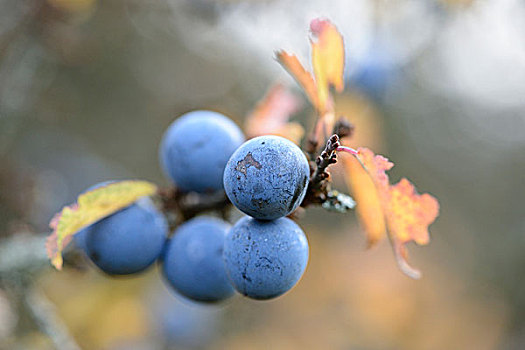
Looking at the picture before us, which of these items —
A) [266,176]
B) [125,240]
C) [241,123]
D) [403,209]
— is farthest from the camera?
[241,123]

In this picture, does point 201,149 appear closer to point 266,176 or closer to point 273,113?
point 273,113

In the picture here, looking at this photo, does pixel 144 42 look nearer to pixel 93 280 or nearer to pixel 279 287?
pixel 93 280

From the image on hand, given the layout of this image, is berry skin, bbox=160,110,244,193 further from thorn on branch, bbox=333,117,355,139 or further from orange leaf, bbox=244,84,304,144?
thorn on branch, bbox=333,117,355,139

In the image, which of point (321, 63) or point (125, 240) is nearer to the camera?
point (321, 63)

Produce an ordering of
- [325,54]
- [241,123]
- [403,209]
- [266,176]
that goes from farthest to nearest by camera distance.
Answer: [241,123], [325,54], [403,209], [266,176]

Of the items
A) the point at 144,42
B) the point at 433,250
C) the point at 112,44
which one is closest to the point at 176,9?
the point at 112,44

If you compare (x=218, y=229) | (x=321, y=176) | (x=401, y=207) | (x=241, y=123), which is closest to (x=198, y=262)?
(x=218, y=229)

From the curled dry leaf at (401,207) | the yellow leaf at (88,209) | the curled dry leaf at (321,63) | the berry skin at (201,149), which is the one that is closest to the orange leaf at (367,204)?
the curled dry leaf at (401,207)
